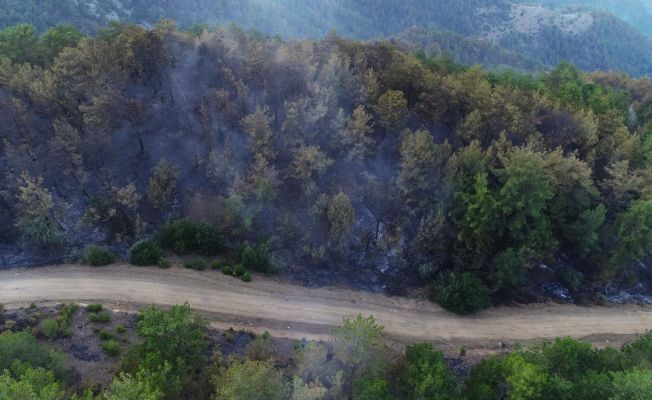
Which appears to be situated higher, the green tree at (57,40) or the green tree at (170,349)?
the green tree at (57,40)

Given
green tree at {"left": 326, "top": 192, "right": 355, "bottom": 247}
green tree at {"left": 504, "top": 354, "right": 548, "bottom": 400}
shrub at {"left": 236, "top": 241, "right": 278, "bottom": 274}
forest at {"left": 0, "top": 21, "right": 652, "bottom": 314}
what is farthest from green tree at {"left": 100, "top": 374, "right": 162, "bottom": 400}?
green tree at {"left": 326, "top": 192, "right": 355, "bottom": 247}

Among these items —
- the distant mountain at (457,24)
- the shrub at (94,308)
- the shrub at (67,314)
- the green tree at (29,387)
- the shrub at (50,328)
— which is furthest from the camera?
the distant mountain at (457,24)

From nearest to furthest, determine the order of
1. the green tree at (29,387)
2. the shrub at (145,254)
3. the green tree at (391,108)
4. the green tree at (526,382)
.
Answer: the green tree at (29,387) < the green tree at (526,382) < the shrub at (145,254) < the green tree at (391,108)

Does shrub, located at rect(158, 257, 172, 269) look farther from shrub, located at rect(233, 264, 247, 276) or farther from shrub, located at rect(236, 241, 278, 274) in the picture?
shrub, located at rect(236, 241, 278, 274)

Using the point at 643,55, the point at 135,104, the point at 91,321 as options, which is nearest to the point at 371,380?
the point at 91,321

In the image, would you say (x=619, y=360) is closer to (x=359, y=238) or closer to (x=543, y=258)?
(x=543, y=258)

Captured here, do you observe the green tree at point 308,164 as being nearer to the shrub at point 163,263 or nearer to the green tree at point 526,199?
the shrub at point 163,263

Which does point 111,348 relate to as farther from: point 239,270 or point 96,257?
point 239,270

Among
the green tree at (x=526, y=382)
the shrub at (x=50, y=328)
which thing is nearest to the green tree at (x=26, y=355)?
the shrub at (x=50, y=328)

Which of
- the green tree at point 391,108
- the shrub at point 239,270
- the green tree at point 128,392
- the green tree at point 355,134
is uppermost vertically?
the green tree at point 391,108
